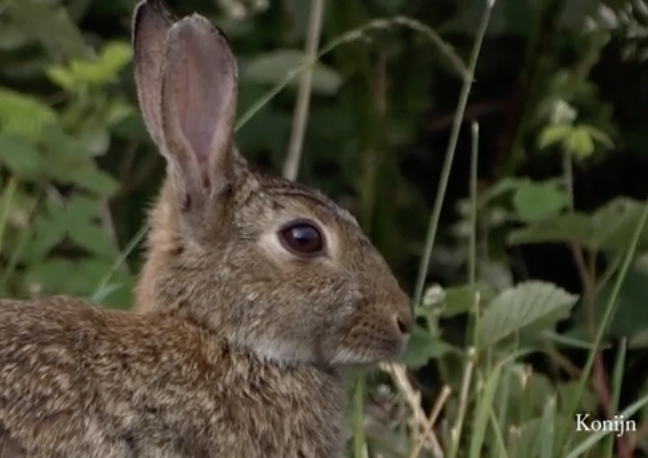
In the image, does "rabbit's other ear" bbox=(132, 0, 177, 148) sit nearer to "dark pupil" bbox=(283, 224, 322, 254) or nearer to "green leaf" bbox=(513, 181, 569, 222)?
"dark pupil" bbox=(283, 224, 322, 254)

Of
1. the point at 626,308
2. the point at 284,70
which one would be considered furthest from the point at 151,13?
the point at 626,308

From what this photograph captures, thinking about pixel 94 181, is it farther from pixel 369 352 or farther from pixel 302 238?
pixel 369 352

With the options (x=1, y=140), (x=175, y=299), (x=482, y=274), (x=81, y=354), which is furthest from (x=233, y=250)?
(x=482, y=274)

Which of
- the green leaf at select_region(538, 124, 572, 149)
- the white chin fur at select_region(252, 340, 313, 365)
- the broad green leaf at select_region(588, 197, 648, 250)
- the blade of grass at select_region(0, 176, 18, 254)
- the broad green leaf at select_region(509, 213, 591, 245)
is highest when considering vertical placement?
the green leaf at select_region(538, 124, 572, 149)

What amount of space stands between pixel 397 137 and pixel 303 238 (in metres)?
1.23

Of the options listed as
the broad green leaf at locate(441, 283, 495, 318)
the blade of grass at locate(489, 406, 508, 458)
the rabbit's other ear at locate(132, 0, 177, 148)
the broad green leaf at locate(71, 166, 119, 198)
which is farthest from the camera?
the broad green leaf at locate(71, 166, 119, 198)

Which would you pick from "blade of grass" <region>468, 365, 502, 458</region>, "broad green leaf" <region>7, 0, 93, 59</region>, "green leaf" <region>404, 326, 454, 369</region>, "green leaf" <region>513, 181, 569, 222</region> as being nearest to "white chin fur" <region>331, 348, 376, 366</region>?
"green leaf" <region>404, 326, 454, 369</region>

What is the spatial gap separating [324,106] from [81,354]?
1732 millimetres

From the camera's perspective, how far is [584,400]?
14.5 ft

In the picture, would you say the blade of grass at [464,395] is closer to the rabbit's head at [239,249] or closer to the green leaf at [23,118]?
the rabbit's head at [239,249]

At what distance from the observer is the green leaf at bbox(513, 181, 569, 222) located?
4.43 m

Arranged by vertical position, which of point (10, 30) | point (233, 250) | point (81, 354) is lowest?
point (81, 354)

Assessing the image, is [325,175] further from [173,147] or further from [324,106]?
[173,147]

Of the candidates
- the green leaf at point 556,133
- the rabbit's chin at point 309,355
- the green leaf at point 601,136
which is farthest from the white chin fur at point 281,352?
the green leaf at point 601,136
